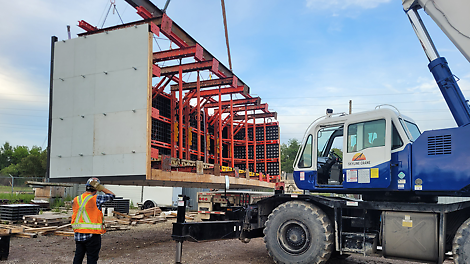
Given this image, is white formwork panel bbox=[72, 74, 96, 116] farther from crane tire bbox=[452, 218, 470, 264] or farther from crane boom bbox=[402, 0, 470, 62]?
crane tire bbox=[452, 218, 470, 264]

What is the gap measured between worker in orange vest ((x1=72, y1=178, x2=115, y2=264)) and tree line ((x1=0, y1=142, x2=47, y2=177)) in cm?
5041

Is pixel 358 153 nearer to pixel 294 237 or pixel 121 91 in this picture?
pixel 294 237

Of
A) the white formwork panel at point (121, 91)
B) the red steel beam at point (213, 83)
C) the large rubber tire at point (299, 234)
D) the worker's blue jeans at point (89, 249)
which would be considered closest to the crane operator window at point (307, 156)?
the large rubber tire at point (299, 234)

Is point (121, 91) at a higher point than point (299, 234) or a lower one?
higher

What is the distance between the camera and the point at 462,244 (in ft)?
18.4

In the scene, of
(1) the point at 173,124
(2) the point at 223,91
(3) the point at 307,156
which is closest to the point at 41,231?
(1) the point at 173,124

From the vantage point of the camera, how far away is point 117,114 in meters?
10.2

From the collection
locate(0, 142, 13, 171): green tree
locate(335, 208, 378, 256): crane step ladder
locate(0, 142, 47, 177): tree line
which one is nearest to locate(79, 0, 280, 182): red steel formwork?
locate(335, 208, 378, 256): crane step ladder

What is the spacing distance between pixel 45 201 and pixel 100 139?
38.8 ft

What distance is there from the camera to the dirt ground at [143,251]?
833 cm

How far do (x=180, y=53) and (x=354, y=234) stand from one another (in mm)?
9106

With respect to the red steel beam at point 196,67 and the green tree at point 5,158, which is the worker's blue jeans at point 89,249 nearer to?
the red steel beam at point 196,67

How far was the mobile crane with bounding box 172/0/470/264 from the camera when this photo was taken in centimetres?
602

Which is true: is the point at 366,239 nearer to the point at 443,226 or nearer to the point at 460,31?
the point at 443,226
